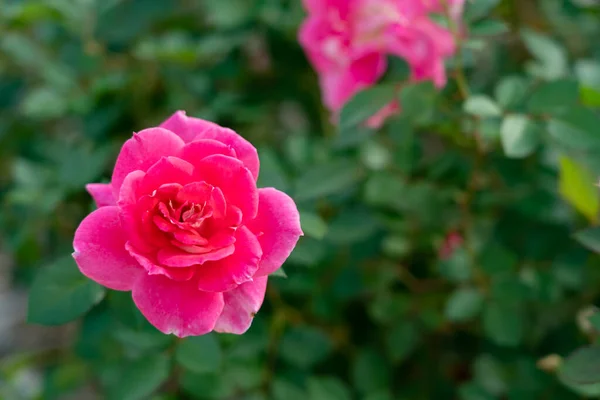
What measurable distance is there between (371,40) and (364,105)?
0.11 m

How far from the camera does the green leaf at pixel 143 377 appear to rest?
0.66 metres

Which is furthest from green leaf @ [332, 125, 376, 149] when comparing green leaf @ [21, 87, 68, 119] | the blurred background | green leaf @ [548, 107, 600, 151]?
green leaf @ [21, 87, 68, 119]

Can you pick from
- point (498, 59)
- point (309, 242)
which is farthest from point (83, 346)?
point (498, 59)

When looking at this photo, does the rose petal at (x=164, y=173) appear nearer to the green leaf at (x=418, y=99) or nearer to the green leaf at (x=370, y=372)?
the green leaf at (x=418, y=99)

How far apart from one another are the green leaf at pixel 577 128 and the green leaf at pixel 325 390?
0.40m

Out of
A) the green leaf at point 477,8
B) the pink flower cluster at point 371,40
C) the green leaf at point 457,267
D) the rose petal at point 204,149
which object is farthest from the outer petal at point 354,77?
the rose petal at point 204,149

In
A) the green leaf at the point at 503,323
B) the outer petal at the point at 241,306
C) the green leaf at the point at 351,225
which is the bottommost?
the green leaf at the point at 503,323

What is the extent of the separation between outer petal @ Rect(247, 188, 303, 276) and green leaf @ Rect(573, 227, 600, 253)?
0.28 m

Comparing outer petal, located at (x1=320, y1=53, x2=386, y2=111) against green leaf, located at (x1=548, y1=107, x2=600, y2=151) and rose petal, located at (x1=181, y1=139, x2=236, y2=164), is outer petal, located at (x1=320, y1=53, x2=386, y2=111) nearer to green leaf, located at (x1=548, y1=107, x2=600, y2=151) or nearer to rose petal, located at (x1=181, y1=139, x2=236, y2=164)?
green leaf, located at (x1=548, y1=107, x2=600, y2=151)

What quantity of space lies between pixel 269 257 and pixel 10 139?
894mm

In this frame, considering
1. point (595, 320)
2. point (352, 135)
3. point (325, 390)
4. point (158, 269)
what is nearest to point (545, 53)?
point (352, 135)

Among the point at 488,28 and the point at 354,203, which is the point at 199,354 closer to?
the point at 354,203

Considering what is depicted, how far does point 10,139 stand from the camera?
3.93 feet

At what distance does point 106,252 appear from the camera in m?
0.49
